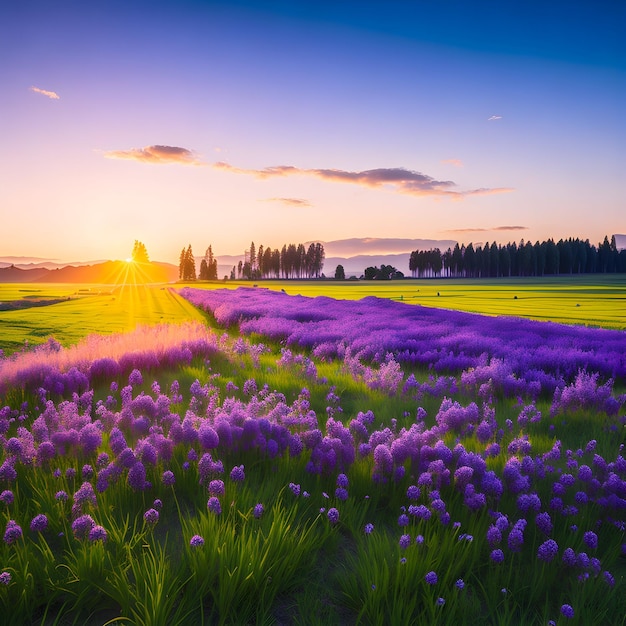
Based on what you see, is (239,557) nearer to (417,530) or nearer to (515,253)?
(417,530)

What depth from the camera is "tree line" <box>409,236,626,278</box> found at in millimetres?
145625

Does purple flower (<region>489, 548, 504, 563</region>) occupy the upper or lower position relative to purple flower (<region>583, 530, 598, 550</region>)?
upper

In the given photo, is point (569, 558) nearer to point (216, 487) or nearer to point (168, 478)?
point (216, 487)

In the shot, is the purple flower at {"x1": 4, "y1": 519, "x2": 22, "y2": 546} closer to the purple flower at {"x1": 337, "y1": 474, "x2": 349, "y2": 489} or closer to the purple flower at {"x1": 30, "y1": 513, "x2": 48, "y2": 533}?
the purple flower at {"x1": 30, "y1": 513, "x2": 48, "y2": 533}

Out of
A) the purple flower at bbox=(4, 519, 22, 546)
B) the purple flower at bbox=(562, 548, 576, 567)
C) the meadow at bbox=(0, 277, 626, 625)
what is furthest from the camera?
the purple flower at bbox=(562, 548, 576, 567)

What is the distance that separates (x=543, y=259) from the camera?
144 m

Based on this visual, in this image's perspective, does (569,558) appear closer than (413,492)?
Yes

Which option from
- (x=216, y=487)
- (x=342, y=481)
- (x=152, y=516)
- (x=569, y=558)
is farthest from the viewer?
(x=342, y=481)

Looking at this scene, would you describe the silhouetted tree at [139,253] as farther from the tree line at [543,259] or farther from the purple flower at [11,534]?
the purple flower at [11,534]

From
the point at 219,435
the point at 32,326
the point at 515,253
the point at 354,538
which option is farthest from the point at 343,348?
the point at 515,253

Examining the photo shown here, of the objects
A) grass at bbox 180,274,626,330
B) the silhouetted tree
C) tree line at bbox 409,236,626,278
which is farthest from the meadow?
the silhouetted tree

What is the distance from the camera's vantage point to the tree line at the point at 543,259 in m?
146

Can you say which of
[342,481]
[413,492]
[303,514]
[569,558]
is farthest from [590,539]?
[303,514]

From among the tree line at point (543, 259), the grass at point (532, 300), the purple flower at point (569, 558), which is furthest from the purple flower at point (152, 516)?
the tree line at point (543, 259)
